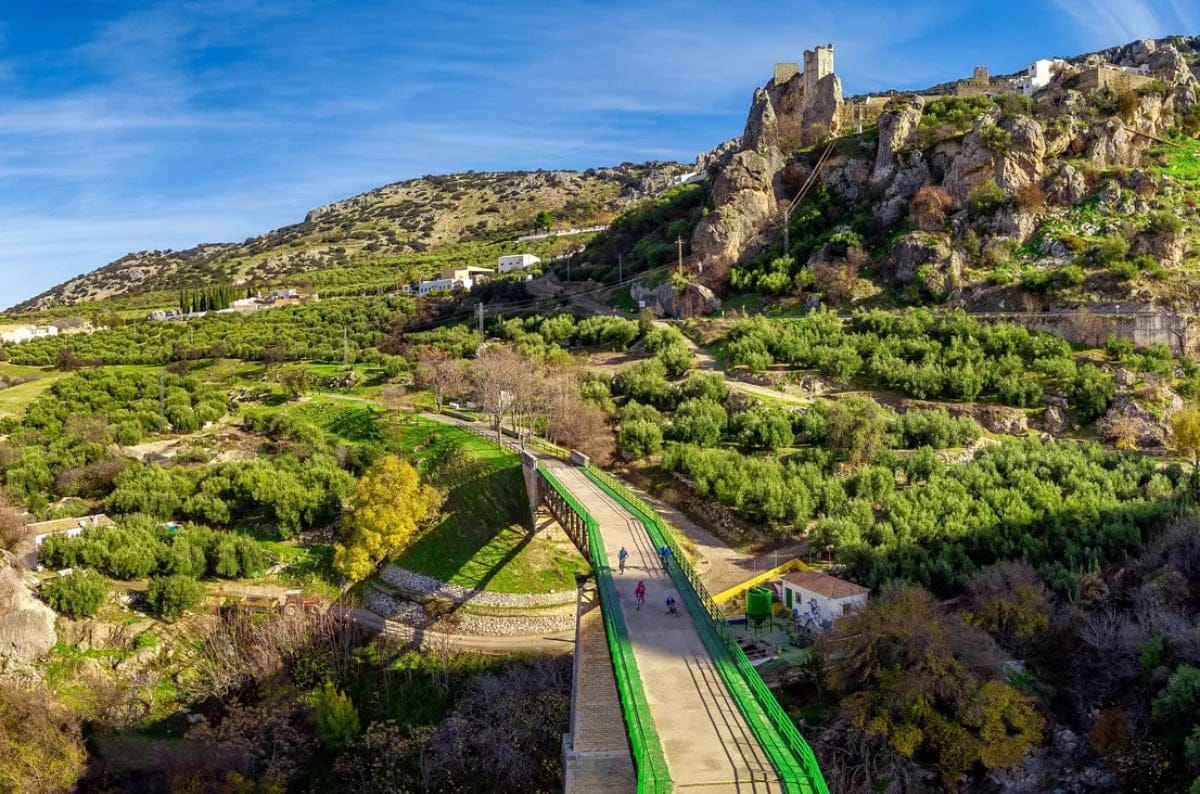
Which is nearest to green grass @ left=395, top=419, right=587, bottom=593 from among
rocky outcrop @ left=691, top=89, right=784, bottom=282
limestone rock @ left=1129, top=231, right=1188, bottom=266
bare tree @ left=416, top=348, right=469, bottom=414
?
bare tree @ left=416, top=348, right=469, bottom=414

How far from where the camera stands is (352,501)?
29797 mm

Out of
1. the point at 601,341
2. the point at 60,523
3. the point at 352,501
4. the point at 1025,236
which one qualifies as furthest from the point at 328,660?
the point at 1025,236

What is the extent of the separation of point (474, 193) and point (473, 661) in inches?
5124

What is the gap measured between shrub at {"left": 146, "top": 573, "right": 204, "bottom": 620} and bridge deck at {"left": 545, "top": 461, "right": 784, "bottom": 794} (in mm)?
13553

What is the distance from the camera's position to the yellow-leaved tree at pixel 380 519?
27.6 metres

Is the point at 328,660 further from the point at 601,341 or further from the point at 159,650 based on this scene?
the point at 601,341

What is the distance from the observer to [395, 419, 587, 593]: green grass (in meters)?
27.3

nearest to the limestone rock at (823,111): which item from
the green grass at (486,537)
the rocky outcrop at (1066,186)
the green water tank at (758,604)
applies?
the rocky outcrop at (1066,186)

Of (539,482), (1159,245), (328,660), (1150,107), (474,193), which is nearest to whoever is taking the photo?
(328,660)

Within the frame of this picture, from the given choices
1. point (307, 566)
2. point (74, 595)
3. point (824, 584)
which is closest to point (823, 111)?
point (824, 584)

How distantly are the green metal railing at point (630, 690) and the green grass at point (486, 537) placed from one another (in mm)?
6247

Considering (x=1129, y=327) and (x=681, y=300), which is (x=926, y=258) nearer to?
(x=1129, y=327)

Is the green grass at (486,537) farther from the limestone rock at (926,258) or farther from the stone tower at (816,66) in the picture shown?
the stone tower at (816,66)

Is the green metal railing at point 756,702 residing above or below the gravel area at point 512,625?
above
